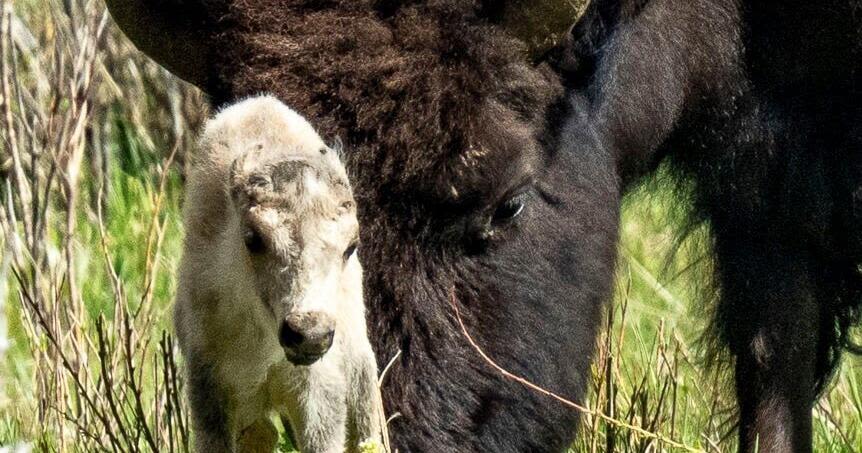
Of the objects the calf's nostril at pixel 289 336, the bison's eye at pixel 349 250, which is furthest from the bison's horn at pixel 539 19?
the calf's nostril at pixel 289 336

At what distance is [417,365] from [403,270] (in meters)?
0.24

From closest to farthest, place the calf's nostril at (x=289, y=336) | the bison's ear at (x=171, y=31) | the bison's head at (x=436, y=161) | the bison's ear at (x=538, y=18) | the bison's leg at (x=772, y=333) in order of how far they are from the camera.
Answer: the calf's nostril at (x=289, y=336) → the bison's head at (x=436, y=161) → the bison's ear at (x=171, y=31) → the bison's ear at (x=538, y=18) → the bison's leg at (x=772, y=333)

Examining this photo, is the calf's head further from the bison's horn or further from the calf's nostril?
the bison's horn

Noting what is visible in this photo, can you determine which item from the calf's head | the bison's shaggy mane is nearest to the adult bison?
the bison's shaggy mane

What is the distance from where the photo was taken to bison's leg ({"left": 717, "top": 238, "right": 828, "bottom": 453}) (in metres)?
5.32

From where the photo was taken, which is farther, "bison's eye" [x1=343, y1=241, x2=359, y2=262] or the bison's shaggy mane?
the bison's shaggy mane

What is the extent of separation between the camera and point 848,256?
5379 mm

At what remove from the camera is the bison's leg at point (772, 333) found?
5.32m

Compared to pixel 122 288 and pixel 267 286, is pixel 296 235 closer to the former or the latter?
pixel 267 286

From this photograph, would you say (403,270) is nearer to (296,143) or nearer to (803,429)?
(296,143)

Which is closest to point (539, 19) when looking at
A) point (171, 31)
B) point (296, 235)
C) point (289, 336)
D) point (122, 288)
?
point (171, 31)

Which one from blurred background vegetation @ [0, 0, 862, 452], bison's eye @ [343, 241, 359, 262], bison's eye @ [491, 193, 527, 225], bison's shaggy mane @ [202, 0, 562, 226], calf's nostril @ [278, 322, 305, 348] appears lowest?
blurred background vegetation @ [0, 0, 862, 452]

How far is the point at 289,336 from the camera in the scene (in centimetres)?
243

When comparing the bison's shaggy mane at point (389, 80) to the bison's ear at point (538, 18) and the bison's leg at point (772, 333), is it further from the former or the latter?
the bison's leg at point (772, 333)
